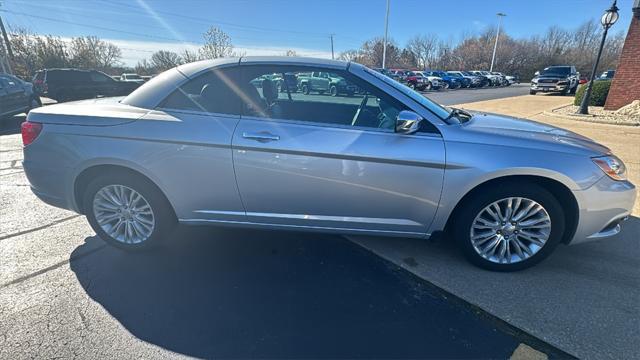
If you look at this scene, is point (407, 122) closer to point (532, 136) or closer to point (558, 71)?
point (532, 136)

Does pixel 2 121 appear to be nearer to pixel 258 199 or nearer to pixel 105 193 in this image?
pixel 105 193

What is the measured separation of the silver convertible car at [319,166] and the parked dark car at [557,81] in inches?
1046

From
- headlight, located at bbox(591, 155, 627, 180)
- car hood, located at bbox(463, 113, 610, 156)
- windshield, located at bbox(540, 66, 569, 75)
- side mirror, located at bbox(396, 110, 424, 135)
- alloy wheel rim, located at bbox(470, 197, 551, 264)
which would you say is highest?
windshield, located at bbox(540, 66, 569, 75)

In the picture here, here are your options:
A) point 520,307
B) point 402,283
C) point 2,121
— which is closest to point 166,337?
point 402,283

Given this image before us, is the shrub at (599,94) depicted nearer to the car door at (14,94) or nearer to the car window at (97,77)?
the car door at (14,94)

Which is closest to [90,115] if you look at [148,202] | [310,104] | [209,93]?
[148,202]

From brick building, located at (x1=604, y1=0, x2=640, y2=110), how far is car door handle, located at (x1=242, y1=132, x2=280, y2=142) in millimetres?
14467

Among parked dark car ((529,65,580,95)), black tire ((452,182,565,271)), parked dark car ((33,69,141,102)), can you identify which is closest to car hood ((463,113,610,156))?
black tire ((452,182,565,271))

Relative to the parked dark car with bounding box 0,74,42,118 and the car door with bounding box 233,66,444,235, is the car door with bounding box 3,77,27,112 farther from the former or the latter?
the car door with bounding box 233,66,444,235

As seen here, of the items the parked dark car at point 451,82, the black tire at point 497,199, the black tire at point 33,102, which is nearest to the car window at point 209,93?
the black tire at point 497,199

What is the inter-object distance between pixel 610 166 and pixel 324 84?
2455 millimetres

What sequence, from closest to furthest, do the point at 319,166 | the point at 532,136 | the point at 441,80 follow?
the point at 319,166 < the point at 532,136 < the point at 441,80

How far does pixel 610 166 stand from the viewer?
8.08 ft

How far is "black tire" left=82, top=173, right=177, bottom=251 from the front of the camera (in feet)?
8.91
